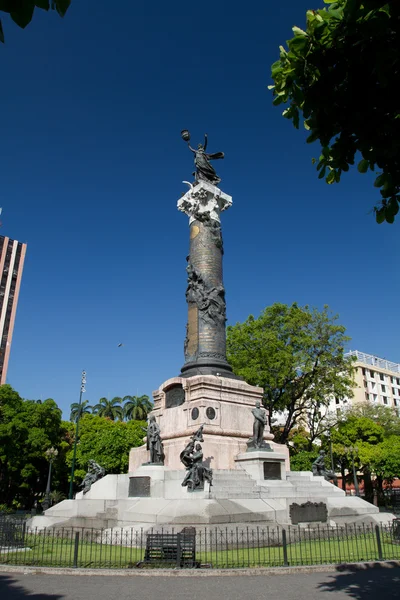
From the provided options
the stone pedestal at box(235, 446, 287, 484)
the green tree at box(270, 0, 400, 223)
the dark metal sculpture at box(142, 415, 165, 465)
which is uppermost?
the green tree at box(270, 0, 400, 223)

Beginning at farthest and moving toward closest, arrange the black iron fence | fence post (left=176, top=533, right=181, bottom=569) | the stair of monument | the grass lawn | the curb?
the stair of monument < the black iron fence < the grass lawn < fence post (left=176, top=533, right=181, bottom=569) < the curb

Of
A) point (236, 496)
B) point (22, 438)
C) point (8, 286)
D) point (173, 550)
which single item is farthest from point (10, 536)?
point (8, 286)

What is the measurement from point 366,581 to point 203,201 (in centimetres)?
1924

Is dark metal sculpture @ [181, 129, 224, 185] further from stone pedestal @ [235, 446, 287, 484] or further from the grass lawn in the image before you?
the grass lawn

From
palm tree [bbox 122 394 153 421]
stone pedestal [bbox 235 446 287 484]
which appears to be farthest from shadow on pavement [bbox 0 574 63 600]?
palm tree [bbox 122 394 153 421]

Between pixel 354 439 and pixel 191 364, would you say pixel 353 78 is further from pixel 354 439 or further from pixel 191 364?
pixel 354 439

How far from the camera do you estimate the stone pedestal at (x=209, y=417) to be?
18.1 m

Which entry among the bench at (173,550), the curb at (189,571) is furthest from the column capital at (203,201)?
A: the curb at (189,571)

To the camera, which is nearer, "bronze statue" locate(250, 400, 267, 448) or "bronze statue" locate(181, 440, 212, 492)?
"bronze statue" locate(181, 440, 212, 492)

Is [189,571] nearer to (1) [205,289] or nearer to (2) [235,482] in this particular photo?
(2) [235,482]

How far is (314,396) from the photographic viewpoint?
33.2 meters

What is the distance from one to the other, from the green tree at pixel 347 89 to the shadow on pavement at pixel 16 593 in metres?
7.89

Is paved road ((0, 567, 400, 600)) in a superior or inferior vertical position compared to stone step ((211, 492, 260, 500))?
inferior

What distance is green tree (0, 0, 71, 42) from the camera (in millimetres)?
3020
